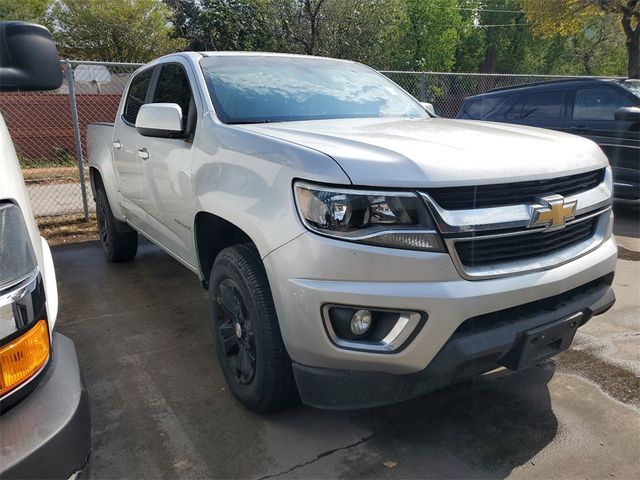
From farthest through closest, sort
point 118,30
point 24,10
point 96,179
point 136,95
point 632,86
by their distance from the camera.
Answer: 1. point 24,10
2. point 118,30
3. point 632,86
4. point 96,179
5. point 136,95

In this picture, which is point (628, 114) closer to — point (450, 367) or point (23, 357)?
point (450, 367)

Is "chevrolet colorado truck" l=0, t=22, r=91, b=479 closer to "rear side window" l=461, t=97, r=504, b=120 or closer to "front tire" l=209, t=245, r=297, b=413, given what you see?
"front tire" l=209, t=245, r=297, b=413

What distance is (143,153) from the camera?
3875 millimetres

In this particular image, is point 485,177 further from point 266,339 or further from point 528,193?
point 266,339

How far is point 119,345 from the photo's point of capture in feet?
12.0

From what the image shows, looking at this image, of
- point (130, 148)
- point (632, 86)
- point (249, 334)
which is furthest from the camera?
point (632, 86)

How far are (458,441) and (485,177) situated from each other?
1.25 meters

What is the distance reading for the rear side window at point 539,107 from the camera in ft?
24.1

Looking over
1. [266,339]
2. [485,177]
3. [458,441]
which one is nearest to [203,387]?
[266,339]

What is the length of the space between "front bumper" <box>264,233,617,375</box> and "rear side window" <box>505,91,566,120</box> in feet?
19.7

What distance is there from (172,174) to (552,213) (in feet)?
7.29

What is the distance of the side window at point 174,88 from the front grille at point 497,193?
1.84 meters

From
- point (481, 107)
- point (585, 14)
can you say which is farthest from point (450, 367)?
point (585, 14)

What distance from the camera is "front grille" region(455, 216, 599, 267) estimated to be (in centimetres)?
211
